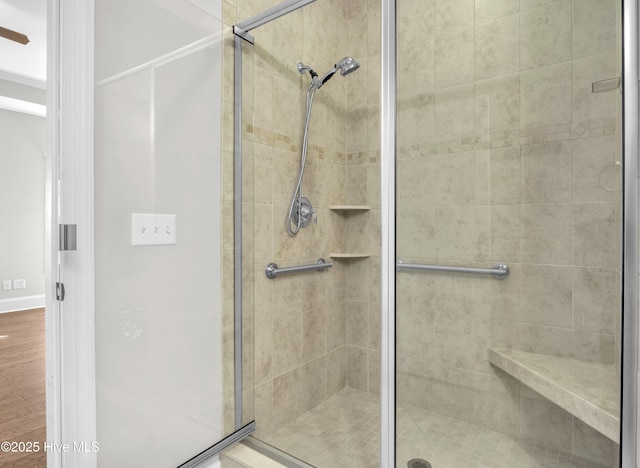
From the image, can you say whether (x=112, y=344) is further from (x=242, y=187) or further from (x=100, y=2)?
(x=100, y=2)

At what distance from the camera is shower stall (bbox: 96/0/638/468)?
119 cm

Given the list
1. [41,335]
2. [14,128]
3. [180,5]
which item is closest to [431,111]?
[180,5]

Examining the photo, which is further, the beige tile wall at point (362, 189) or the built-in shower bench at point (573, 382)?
the beige tile wall at point (362, 189)

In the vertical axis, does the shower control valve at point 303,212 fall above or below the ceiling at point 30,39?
below

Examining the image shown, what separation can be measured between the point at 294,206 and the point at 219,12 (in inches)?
34.4

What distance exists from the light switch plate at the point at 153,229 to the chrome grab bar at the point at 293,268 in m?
0.47

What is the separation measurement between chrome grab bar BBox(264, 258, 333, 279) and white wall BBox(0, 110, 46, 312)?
0.84 metres

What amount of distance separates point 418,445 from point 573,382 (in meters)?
0.60

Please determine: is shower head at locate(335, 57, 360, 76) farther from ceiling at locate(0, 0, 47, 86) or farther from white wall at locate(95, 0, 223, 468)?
ceiling at locate(0, 0, 47, 86)

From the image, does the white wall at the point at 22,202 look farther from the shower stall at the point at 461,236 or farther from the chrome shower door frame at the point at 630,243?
the chrome shower door frame at the point at 630,243

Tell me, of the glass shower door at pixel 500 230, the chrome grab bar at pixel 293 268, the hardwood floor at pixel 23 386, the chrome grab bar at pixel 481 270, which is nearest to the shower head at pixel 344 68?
the glass shower door at pixel 500 230

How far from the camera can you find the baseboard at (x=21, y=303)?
95cm

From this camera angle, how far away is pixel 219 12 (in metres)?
1.45

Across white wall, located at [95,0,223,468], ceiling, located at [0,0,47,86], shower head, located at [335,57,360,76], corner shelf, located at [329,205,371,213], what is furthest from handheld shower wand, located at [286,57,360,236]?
ceiling, located at [0,0,47,86]
